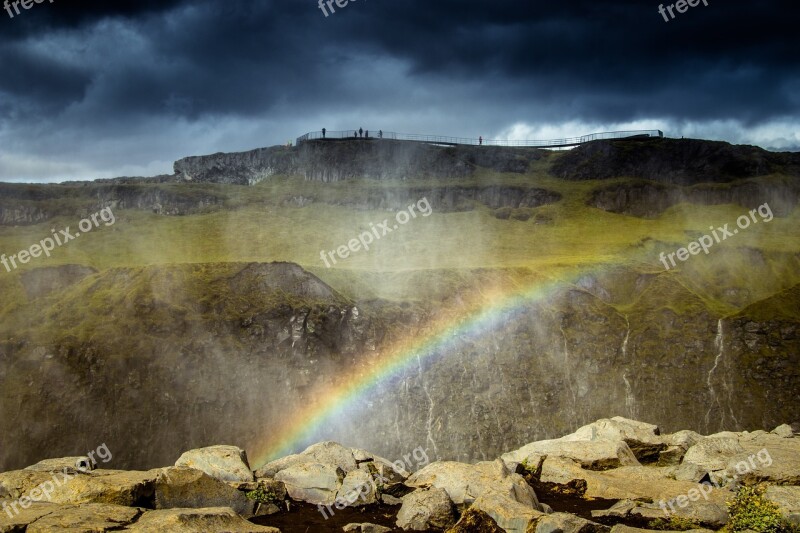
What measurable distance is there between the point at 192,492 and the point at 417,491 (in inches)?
323

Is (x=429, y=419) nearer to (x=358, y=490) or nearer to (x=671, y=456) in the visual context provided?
(x=671, y=456)

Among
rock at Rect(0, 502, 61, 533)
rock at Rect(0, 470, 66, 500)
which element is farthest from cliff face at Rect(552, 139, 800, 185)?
rock at Rect(0, 502, 61, 533)

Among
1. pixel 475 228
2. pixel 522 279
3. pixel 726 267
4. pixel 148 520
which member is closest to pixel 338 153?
pixel 475 228

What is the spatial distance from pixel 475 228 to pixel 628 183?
1898 inches

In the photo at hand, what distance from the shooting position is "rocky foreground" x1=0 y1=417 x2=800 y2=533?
22031 millimetres

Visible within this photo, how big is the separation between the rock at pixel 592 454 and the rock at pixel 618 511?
7.75m

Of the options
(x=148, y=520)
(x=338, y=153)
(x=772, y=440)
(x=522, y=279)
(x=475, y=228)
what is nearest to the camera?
(x=148, y=520)

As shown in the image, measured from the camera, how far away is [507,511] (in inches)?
953

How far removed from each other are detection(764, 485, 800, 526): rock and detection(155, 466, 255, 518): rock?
18.5 metres

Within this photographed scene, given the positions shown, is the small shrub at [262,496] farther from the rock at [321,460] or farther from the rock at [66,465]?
the rock at [66,465]

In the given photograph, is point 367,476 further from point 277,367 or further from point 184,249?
point 184,249

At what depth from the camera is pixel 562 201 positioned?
175 m

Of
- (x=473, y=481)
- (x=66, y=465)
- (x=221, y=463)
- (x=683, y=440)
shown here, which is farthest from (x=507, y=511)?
(x=683, y=440)

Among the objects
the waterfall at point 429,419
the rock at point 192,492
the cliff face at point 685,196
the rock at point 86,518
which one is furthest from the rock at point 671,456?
the cliff face at point 685,196
